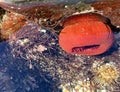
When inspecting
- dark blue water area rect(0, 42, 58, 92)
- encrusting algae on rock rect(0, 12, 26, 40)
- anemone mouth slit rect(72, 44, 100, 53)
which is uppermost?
encrusting algae on rock rect(0, 12, 26, 40)

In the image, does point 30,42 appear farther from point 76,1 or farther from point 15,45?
point 76,1

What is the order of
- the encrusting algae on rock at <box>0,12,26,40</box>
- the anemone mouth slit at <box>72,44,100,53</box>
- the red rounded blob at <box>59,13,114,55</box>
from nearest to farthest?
the red rounded blob at <box>59,13,114,55</box> → the anemone mouth slit at <box>72,44,100,53</box> → the encrusting algae on rock at <box>0,12,26,40</box>

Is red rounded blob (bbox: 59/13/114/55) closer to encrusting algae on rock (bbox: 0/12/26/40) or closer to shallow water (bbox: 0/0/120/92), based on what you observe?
shallow water (bbox: 0/0/120/92)

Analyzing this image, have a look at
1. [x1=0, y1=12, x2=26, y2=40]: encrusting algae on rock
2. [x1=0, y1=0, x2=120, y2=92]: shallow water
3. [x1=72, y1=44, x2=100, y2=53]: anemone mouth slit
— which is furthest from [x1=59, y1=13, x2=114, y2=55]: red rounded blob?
[x1=0, y1=12, x2=26, y2=40]: encrusting algae on rock

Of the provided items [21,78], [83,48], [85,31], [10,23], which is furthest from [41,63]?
[85,31]

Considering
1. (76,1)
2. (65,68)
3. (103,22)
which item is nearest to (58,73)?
(65,68)

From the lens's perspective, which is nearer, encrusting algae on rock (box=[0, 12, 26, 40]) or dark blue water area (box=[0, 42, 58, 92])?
encrusting algae on rock (box=[0, 12, 26, 40])

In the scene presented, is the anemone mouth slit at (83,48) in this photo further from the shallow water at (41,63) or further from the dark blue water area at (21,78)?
the dark blue water area at (21,78)
